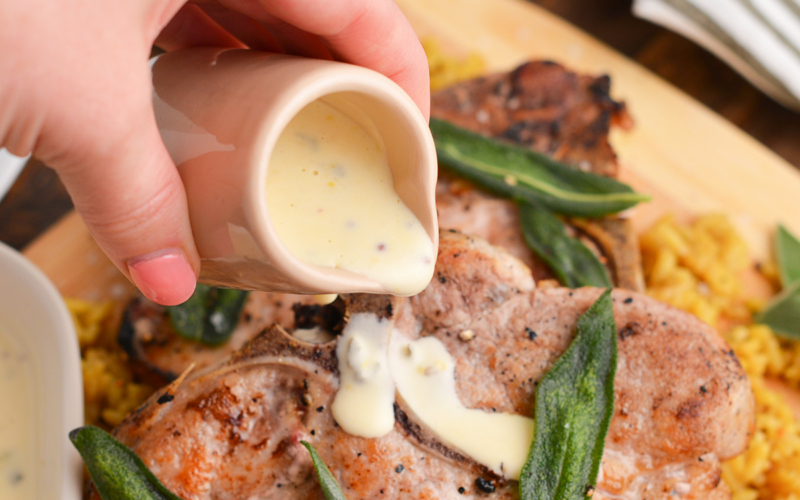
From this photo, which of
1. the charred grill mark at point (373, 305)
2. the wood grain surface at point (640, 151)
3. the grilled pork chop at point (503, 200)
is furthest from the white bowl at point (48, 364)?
the charred grill mark at point (373, 305)

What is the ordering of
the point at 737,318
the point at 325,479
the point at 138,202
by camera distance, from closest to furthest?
the point at 138,202, the point at 325,479, the point at 737,318

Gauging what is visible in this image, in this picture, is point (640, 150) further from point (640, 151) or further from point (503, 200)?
point (503, 200)

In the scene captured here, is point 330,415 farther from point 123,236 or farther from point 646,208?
point 646,208

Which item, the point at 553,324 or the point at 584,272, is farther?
the point at 584,272

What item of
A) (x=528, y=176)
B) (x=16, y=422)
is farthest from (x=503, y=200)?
(x=16, y=422)

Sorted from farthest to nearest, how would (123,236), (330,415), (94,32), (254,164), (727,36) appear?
(727,36), (330,415), (123,236), (254,164), (94,32)

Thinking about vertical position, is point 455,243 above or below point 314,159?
below

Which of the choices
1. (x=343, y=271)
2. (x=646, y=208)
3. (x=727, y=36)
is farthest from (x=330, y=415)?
(x=727, y=36)
